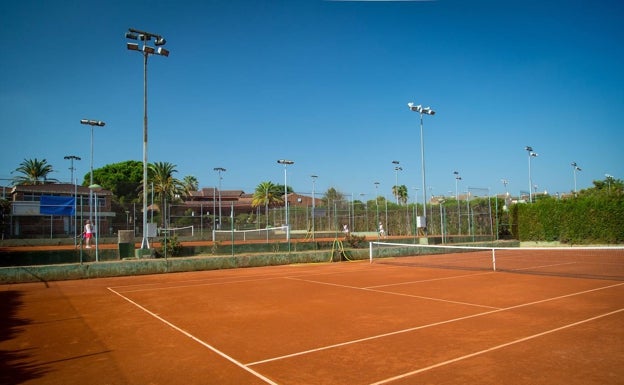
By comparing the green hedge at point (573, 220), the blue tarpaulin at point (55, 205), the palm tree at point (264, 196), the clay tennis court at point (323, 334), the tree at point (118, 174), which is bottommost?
the clay tennis court at point (323, 334)

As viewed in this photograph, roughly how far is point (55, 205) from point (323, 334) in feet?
62.8

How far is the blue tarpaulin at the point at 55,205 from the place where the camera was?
20938mm

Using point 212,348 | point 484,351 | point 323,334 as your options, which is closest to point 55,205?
point 212,348

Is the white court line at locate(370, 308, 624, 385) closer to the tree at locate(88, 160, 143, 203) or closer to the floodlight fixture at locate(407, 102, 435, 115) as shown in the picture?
the floodlight fixture at locate(407, 102, 435, 115)

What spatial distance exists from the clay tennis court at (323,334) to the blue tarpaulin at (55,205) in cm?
961

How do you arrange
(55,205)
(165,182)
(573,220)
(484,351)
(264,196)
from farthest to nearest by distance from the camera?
1. (264,196)
2. (165,182)
3. (573,220)
4. (55,205)
5. (484,351)

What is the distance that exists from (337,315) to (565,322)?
3.94 meters

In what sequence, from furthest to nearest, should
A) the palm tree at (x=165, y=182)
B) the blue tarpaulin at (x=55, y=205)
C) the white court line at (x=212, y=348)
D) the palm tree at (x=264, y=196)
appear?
the palm tree at (x=264, y=196), the palm tree at (x=165, y=182), the blue tarpaulin at (x=55, y=205), the white court line at (x=212, y=348)

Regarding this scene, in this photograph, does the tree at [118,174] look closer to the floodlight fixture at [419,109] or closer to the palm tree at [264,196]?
the palm tree at [264,196]

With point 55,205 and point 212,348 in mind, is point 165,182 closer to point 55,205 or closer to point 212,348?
point 55,205

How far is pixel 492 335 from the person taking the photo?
6.59m

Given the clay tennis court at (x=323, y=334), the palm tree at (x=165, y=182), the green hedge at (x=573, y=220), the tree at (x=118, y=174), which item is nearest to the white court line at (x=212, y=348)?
the clay tennis court at (x=323, y=334)

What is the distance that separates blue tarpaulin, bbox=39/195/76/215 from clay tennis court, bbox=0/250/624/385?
961cm

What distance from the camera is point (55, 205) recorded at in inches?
834
